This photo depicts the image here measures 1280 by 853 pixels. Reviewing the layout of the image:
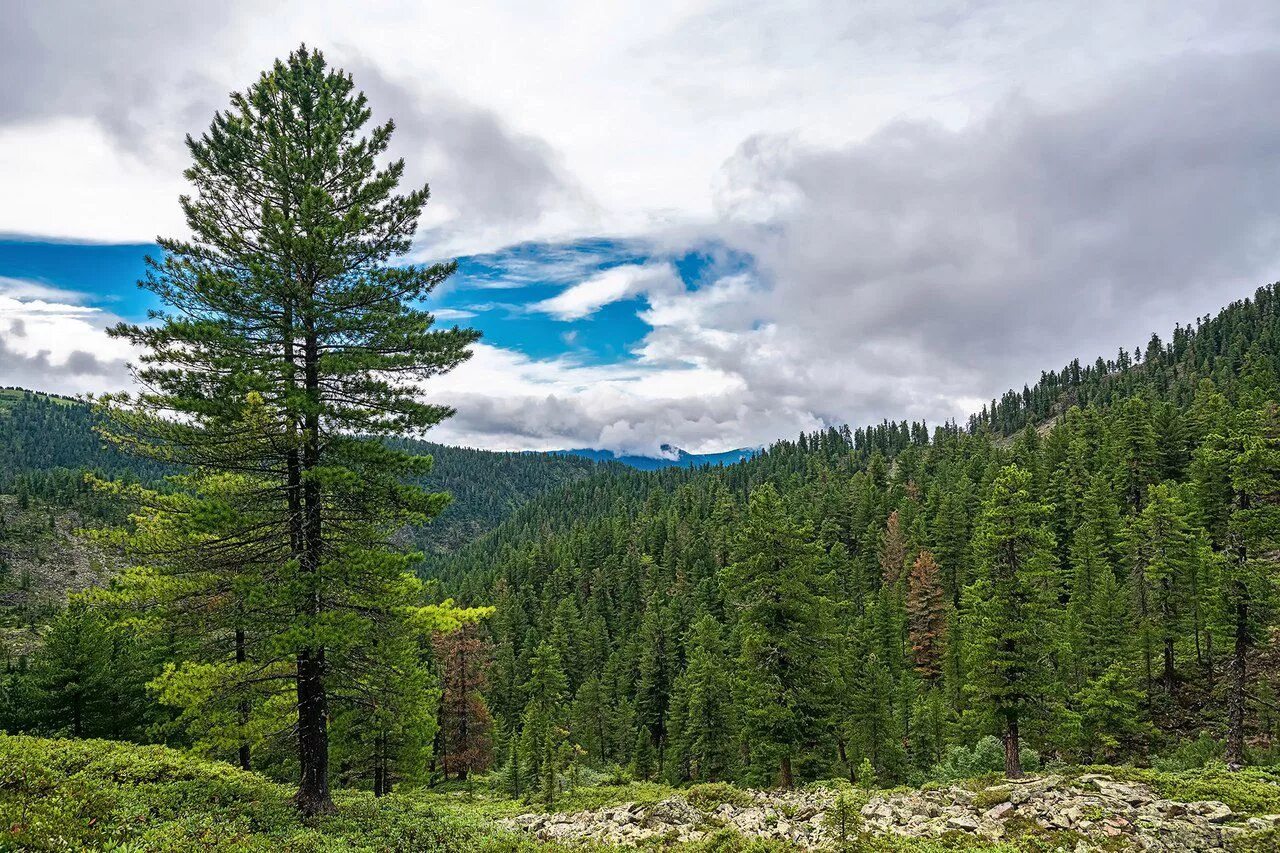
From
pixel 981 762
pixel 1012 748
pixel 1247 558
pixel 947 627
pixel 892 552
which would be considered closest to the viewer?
pixel 1012 748

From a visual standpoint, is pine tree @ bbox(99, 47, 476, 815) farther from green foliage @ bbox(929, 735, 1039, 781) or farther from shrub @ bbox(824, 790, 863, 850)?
green foliage @ bbox(929, 735, 1039, 781)

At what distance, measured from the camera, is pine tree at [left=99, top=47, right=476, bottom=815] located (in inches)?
474

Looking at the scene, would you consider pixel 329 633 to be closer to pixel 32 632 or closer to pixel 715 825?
pixel 715 825

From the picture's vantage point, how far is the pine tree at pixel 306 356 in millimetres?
12039

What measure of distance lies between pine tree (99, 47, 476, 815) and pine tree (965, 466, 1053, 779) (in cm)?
2251

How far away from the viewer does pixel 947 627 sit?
50.6 meters

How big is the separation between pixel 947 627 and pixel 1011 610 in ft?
103

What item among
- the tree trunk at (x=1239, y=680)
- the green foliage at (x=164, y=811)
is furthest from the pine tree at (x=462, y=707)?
the tree trunk at (x=1239, y=680)

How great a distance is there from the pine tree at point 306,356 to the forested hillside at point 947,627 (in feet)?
54.4

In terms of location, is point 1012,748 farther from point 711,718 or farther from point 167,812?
point 167,812

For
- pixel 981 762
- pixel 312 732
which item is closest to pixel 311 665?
pixel 312 732

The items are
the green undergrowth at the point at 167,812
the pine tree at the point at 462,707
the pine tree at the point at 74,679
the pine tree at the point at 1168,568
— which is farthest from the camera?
the pine tree at the point at 462,707

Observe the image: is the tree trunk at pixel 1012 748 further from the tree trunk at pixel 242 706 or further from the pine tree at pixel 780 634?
the tree trunk at pixel 242 706

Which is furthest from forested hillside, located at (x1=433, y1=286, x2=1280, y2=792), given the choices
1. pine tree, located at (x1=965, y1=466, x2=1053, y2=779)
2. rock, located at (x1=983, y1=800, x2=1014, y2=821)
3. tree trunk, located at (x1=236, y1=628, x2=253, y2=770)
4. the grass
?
tree trunk, located at (x1=236, y1=628, x2=253, y2=770)
